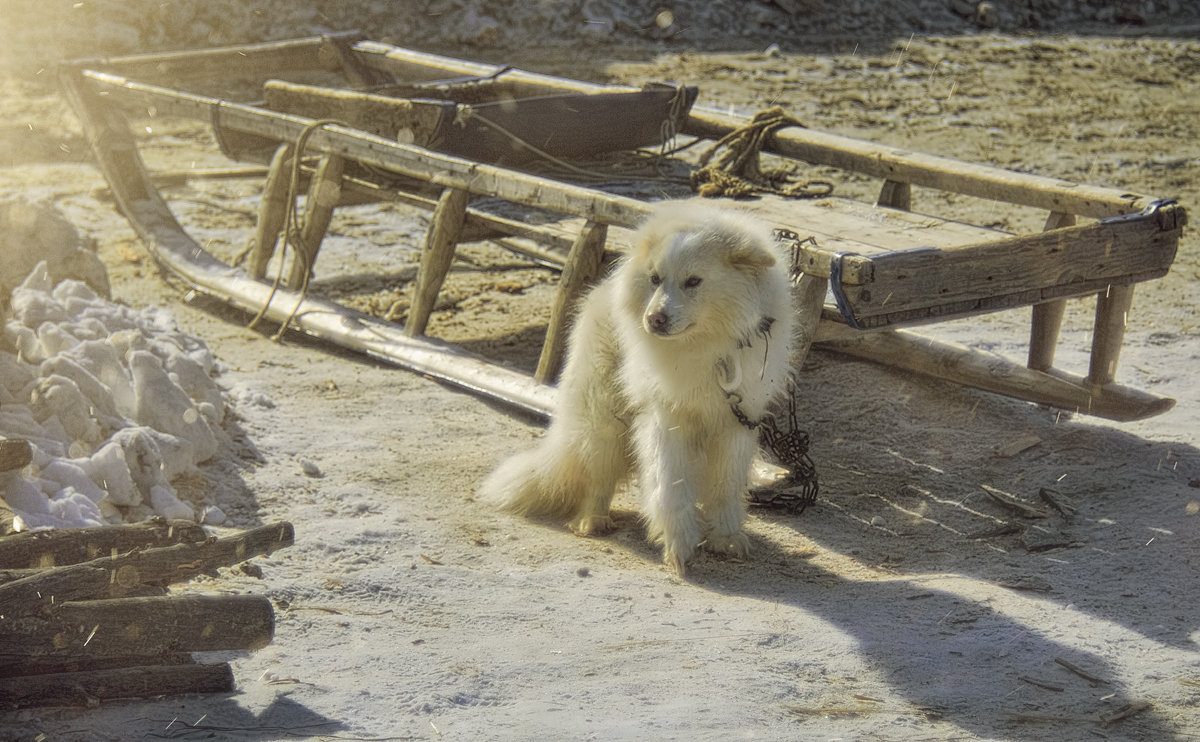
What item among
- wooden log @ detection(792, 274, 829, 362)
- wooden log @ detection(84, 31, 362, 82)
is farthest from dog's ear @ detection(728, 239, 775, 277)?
wooden log @ detection(84, 31, 362, 82)

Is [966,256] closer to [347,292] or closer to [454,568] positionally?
[454,568]

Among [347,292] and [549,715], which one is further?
[347,292]

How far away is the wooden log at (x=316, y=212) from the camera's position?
23.2 feet

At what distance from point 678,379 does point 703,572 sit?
714mm

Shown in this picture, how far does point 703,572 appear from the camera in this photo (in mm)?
4641

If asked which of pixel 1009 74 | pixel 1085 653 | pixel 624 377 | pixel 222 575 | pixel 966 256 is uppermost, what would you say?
pixel 1009 74

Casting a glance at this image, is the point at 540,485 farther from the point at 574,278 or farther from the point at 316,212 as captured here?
the point at 316,212

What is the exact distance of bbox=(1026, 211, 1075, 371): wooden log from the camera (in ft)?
19.2

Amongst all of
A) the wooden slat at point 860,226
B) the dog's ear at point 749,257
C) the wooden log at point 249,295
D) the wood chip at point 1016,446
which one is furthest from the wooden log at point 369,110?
the wood chip at point 1016,446

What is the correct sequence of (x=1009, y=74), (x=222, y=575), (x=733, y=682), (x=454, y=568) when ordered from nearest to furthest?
(x=733, y=682), (x=222, y=575), (x=454, y=568), (x=1009, y=74)

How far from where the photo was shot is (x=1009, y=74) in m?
14.2

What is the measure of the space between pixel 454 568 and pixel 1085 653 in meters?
2.12

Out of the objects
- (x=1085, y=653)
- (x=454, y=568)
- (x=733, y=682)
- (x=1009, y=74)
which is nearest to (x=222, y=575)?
(x=454, y=568)

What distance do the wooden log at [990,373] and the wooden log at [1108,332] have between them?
0.06 m
